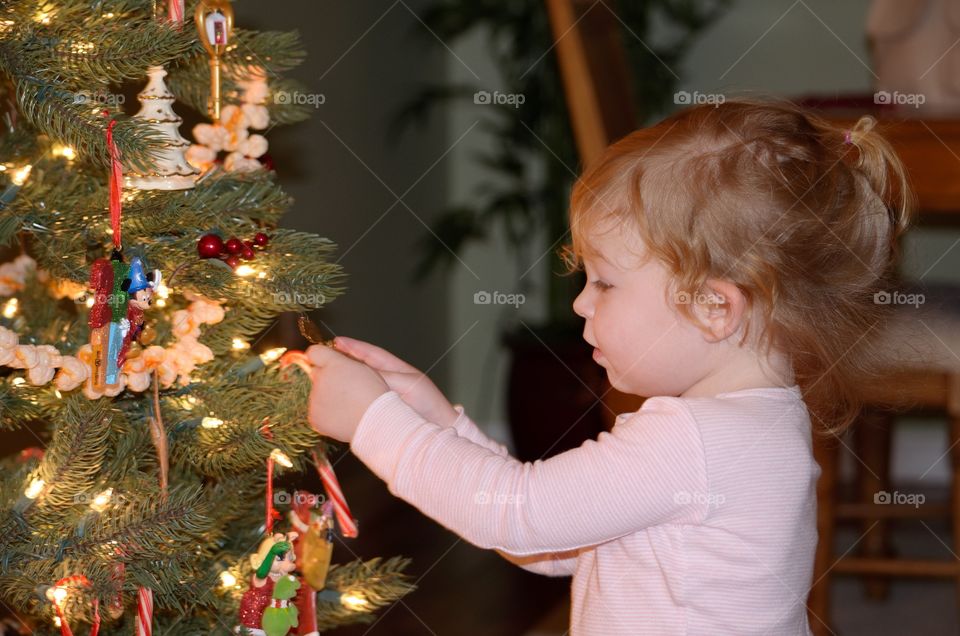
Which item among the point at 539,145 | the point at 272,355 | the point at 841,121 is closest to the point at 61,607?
the point at 272,355

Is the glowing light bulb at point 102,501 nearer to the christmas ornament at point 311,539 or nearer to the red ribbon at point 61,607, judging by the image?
the red ribbon at point 61,607

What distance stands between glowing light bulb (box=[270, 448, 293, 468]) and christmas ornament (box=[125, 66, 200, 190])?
0.26 meters

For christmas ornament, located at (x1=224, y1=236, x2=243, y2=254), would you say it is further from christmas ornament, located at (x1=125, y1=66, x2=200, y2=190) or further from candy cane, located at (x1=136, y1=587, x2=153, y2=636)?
candy cane, located at (x1=136, y1=587, x2=153, y2=636)

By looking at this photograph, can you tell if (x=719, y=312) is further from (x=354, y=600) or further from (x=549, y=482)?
(x=354, y=600)

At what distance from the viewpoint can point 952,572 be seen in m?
2.17

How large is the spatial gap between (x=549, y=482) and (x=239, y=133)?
49 centimetres

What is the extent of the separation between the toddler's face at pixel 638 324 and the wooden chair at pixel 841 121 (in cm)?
45

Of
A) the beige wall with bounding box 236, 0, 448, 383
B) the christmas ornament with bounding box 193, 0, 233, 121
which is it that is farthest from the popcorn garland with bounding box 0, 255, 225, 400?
the beige wall with bounding box 236, 0, 448, 383

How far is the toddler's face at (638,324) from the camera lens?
109 centimetres

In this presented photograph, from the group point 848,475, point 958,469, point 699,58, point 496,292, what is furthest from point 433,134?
point 958,469

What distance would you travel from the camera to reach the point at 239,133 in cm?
117

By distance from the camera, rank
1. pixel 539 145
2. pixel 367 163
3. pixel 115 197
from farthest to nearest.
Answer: pixel 539 145, pixel 367 163, pixel 115 197

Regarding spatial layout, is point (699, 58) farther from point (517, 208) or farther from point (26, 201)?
point (26, 201)

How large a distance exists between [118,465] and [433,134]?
99.8 inches
